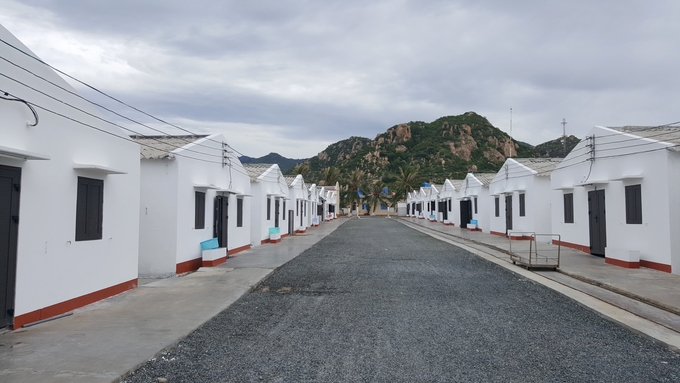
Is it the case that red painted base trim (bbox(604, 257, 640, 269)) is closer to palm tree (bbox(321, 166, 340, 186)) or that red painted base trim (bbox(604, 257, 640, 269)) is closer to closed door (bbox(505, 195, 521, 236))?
closed door (bbox(505, 195, 521, 236))

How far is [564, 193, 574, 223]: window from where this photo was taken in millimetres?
17127

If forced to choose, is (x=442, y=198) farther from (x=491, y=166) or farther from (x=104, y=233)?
(x=491, y=166)

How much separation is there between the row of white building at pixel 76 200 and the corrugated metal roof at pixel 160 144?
30 mm

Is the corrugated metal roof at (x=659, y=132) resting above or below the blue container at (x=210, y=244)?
above

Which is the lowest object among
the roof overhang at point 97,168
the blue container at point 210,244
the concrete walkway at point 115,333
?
the concrete walkway at point 115,333

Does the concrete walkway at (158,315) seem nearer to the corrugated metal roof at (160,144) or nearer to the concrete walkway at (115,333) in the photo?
the concrete walkway at (115,333)

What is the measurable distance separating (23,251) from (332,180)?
198ft

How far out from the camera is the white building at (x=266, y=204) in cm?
2028

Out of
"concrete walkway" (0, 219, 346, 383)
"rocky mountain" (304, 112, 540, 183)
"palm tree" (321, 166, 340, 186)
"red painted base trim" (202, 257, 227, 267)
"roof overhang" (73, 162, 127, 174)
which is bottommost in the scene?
"concrete walkway" (0, 219, 346, 383)

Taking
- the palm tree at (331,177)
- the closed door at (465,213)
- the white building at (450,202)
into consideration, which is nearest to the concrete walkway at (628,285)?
the closed door at (465,213)

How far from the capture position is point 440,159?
87375 mm

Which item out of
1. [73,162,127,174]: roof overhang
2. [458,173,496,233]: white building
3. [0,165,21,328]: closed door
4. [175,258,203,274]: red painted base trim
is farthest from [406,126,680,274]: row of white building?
[0,165,21,328]: closed door

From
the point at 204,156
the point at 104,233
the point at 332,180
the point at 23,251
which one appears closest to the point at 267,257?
the point at 204,156

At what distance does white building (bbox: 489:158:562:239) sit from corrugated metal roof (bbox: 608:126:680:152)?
5.71m
